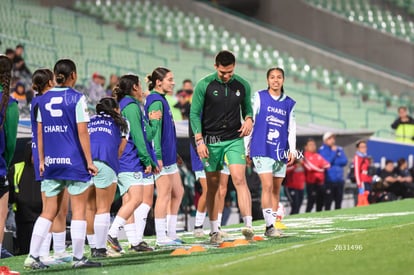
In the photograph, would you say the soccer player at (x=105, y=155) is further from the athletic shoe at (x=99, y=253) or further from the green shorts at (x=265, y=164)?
the green shorts at (x=265, y=164)

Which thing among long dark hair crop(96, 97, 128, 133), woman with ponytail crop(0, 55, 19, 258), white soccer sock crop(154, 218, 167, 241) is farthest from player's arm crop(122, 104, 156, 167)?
woman with ponytail crop(0, 55, 19, 258)

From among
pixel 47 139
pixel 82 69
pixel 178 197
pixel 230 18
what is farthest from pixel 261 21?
pixel 47 139

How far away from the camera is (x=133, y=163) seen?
12.7 metres

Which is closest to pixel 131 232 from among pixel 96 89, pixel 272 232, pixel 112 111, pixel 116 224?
pixel 116 224

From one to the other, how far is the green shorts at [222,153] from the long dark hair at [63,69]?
105 inches

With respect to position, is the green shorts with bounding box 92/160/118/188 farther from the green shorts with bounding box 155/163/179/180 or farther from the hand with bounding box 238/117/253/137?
the hand with bounding box 238/117/253/137

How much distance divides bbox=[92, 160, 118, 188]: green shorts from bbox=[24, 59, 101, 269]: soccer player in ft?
2.58

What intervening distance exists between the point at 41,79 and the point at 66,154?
44.8 inches

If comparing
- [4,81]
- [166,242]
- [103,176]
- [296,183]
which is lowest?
[166,242]

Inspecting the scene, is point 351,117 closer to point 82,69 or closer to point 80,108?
point 82,69

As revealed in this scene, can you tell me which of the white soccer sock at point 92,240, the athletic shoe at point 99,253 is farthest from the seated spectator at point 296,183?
the athletic shoe at point 99,253

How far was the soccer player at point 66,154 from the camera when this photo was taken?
10625mm

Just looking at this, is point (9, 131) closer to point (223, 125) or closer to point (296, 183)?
point (223, 125)

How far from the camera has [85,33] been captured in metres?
31.4
